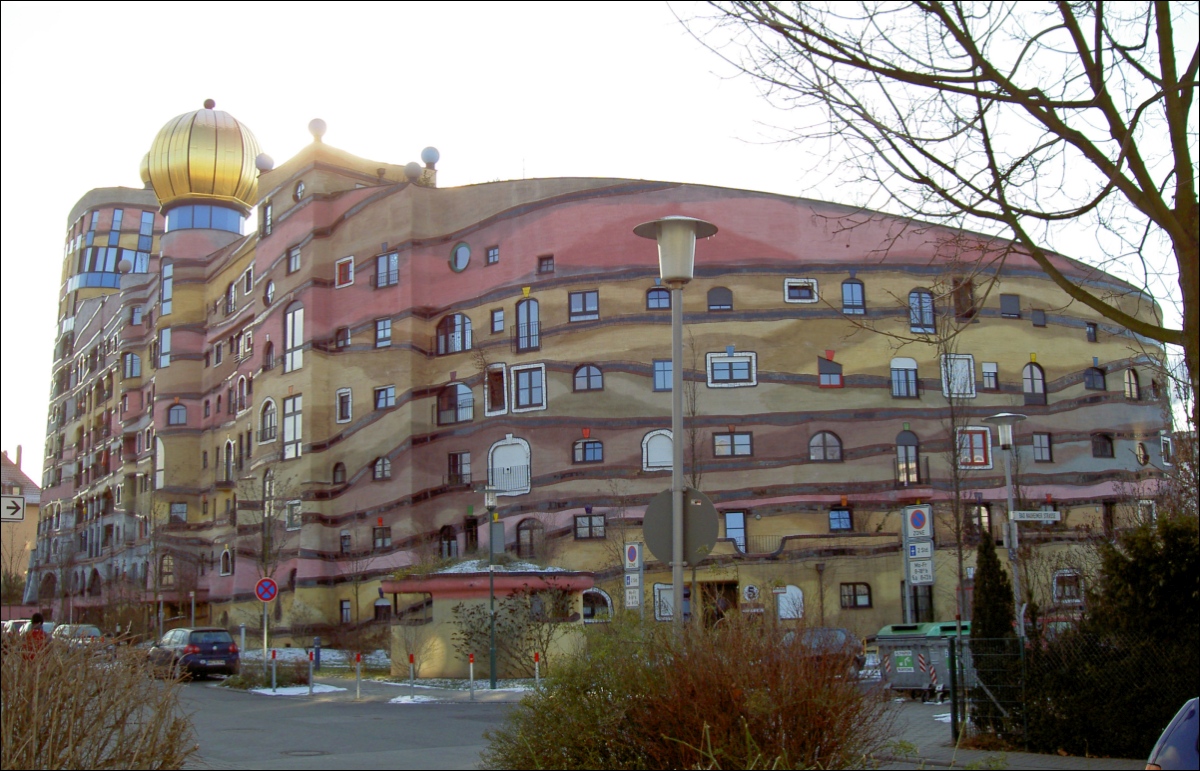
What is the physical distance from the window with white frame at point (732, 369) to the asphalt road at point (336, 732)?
20423 mm

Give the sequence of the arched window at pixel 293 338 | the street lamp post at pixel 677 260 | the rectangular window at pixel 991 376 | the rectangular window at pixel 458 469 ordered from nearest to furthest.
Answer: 1. the street lamp post at pixel 677 260
2. the rectangular window at pixel 991 376
3. the rectangular window at pixel 458 469
4. the arched window at pixel 293 338

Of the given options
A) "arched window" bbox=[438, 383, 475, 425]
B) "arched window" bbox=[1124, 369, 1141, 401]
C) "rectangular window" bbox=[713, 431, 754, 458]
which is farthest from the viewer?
"arched window" bbox=[1124, 369, 1141, 401]

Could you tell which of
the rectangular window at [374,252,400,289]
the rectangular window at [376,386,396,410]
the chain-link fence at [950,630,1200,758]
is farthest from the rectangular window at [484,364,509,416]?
the chain-link fence at [950,630,1200,758]

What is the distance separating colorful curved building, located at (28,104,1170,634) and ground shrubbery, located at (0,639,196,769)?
29677 millimetres

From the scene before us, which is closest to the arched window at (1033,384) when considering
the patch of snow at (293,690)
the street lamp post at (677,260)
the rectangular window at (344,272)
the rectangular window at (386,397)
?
the rectangular window at (386,397)

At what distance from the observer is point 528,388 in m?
41.9

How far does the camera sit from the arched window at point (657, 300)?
41.4 metres

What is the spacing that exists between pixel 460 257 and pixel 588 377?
7.64 metres

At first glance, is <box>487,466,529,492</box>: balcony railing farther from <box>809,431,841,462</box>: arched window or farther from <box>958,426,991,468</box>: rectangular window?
<box>958,426,991,468</box>: rectangular window

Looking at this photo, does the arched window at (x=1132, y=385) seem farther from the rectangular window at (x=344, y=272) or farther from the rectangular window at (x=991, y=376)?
the rectangular window at (x=344, y=272)

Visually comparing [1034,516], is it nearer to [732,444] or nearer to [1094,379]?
[732,444]

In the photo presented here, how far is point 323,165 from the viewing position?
48.4 m

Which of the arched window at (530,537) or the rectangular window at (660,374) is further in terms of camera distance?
the rectangular window at (660,374)

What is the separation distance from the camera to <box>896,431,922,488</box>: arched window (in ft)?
134
